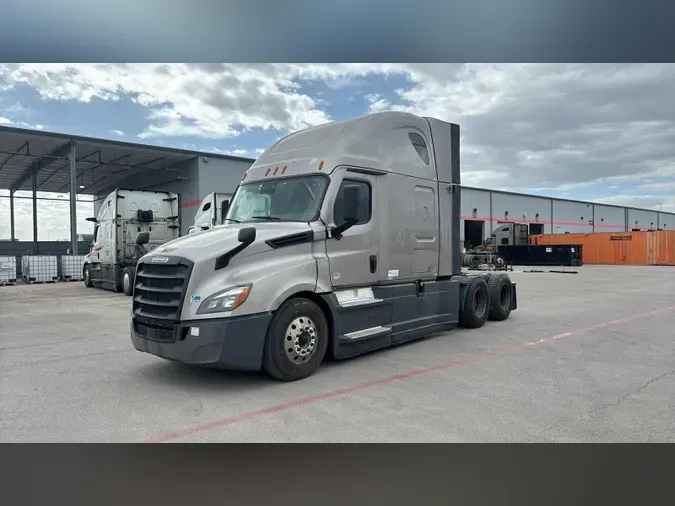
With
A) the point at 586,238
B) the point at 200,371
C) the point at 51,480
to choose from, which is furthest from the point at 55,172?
the point at 586,238

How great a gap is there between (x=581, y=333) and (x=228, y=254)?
654 cm

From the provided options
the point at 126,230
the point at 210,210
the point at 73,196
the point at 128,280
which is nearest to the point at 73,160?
the point at 73,196

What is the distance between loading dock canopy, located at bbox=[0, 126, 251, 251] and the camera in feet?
81.4

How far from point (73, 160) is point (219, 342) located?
24.2 meters

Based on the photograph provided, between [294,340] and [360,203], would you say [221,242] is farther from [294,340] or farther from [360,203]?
[360,203]

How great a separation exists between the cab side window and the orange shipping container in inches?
1347

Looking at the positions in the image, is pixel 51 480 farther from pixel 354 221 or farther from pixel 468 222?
pixel 468 222

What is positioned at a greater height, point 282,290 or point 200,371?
point 282,290

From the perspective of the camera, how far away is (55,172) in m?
32.9

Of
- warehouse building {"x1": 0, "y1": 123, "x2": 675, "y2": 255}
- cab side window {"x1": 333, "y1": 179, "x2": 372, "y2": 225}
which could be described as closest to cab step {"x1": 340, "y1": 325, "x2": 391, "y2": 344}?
cab side window {"x1": 333, "y1": 179, "x2": 372, "y2": 225}

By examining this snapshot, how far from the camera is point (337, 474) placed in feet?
11.2

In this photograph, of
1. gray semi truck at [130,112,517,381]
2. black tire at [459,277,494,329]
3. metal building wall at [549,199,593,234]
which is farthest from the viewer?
metal building wall at [549,199,593,234]

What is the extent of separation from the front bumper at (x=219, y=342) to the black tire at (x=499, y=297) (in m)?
5.80

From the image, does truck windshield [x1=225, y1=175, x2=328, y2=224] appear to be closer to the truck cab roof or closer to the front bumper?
the truck cab roof
